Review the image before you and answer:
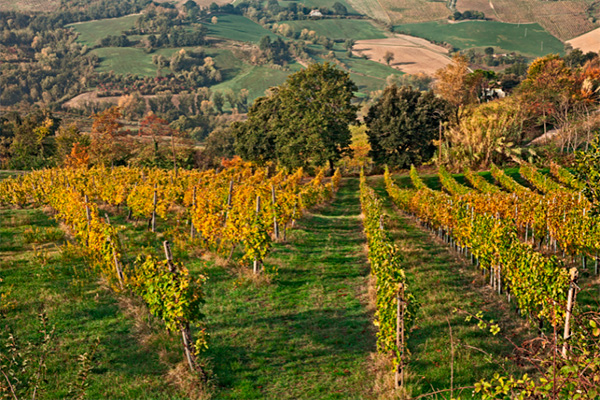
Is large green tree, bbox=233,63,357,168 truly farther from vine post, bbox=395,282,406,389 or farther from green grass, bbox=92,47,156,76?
green grass, bbox=92,47,156,76

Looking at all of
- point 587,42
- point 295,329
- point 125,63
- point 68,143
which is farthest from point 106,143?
point 587,42

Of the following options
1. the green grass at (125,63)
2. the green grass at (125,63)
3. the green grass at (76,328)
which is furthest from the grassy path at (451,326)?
the green grass at (125,63)

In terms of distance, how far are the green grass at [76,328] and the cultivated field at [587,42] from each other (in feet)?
580

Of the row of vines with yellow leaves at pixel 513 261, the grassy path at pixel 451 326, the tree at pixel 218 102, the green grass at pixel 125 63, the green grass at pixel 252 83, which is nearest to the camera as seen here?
the grassy path at pixel 451 326

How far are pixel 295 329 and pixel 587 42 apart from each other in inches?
7824

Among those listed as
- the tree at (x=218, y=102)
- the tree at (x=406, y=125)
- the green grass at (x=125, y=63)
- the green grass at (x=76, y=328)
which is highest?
the green grass at (x=125, y=63)

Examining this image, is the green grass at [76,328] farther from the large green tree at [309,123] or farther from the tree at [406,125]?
the tree at [406,125]

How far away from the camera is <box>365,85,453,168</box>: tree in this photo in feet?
136

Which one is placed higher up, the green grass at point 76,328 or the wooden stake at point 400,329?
the wooden stake at point 400,329

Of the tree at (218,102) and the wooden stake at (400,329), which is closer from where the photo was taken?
the wooden stake at (400,329)

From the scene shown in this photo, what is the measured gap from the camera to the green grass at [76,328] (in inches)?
245

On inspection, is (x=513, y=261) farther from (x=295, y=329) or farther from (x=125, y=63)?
(x=125, y=63)

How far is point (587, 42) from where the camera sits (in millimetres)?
158625

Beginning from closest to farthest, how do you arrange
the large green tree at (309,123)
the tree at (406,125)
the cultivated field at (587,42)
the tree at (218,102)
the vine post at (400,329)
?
the vine post at (400,329), the large green tree at (309,123), the tree at (406,125), the cultivated field at (587,42), the tree at (218,102)
